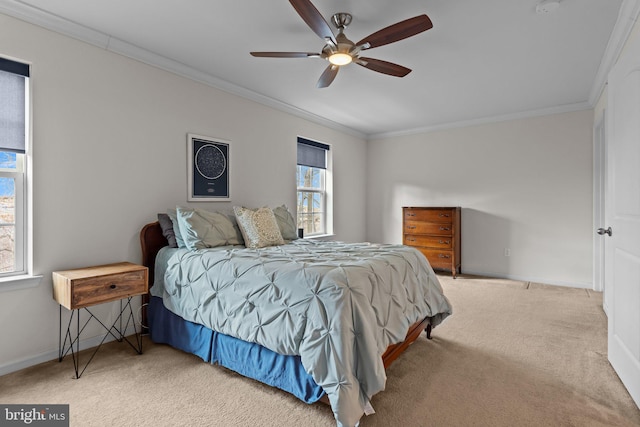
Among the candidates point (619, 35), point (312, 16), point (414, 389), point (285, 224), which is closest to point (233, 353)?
point (414, 389)

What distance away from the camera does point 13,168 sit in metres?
2.36

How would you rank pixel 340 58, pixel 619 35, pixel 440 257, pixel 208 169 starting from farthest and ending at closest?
1. pixel 440 257
2. pixel 208 169
3. pixel 619 35
4. pixel 340 58

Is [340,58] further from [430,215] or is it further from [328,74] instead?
[430,215]

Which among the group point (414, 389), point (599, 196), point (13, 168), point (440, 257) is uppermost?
point (13, 168)

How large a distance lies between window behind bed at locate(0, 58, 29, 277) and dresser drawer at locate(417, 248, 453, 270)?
4789mm

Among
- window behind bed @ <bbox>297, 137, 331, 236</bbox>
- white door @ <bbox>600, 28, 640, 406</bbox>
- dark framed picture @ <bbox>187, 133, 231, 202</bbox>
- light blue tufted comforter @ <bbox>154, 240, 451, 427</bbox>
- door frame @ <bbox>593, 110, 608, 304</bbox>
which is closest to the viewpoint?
light blue tufted comforter @ <bbox>154, 240, 451, 427</bbox>

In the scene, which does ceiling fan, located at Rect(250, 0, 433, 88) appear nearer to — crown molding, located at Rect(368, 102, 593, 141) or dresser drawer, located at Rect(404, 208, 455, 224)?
dresser drawer, located at Rect(404, 208, 455, 224)

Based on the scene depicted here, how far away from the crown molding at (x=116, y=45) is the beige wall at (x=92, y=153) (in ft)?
0.16

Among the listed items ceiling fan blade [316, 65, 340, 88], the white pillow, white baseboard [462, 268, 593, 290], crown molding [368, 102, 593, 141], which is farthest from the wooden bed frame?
crown molding [368, 102, 593, 141]

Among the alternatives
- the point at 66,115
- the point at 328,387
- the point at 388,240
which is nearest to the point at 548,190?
the point at 388,240

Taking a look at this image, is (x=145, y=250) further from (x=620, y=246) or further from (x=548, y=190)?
(x=548, y=190)

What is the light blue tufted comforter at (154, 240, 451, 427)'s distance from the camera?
1.68 metres

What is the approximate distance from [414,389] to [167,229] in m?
2.32

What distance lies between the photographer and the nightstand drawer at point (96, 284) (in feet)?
7.18
